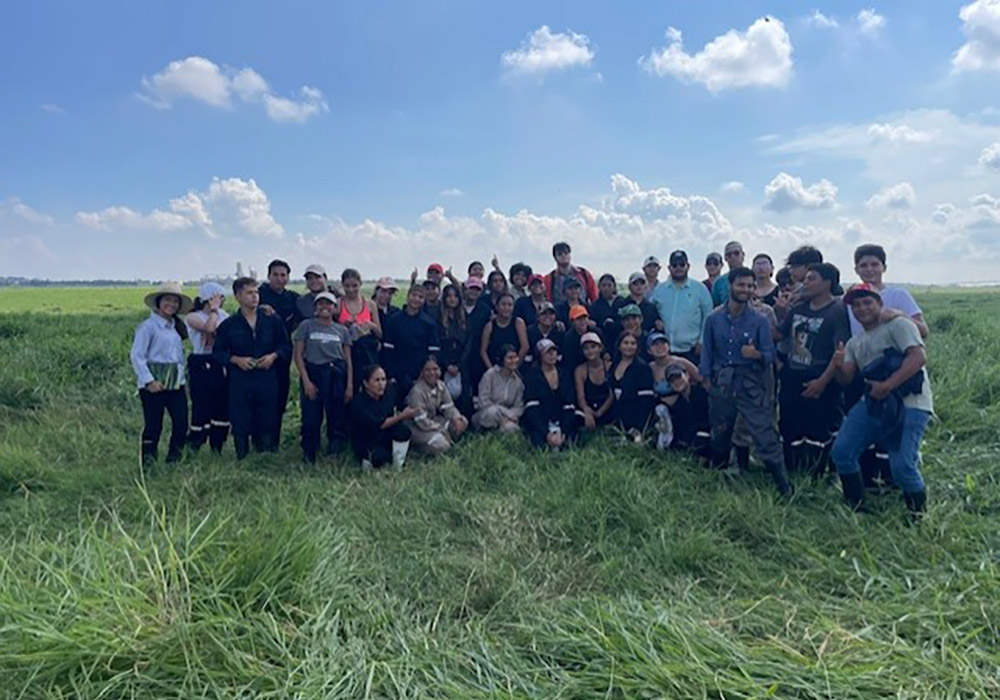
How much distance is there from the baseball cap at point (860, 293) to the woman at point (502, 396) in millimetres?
3143

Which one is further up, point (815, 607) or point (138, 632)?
point (138, 632)

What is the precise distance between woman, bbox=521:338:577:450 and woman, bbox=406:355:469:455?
0.73 meters

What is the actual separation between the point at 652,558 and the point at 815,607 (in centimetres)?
94

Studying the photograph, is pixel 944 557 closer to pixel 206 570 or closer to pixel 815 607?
pixel 815 607

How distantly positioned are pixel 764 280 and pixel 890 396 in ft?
7.79

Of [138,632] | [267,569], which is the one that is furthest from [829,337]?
[138,632]

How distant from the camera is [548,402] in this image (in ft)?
20.7

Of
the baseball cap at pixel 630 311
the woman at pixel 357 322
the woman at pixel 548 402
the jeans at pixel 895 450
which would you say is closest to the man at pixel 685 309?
the baseball cap at pixel 630 311

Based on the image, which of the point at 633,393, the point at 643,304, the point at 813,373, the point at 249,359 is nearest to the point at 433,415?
the point at 249,359

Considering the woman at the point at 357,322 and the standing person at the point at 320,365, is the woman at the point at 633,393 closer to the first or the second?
the woman at the point at 357,322

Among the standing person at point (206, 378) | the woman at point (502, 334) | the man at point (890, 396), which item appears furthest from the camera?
the woman at point (502, 334)

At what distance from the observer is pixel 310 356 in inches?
234

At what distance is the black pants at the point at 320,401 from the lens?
597cm

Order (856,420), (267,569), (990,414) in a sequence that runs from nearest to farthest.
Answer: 1. (267,569)
2. (856,420)
3. (990,414)
